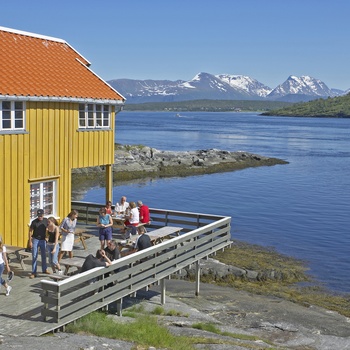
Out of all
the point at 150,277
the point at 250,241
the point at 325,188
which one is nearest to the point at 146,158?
the point at 325,188

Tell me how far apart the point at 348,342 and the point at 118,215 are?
8447mm

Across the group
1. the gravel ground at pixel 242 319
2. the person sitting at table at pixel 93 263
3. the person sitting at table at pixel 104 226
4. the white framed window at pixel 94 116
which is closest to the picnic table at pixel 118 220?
the person sitting at table at pixel 104 226

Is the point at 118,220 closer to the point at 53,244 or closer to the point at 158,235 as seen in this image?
the point at 158,235

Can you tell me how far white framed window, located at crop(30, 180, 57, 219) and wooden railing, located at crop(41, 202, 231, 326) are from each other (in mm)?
4080

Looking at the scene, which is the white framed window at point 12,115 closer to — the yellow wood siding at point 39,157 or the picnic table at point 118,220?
the yellow wood siding at point 39,157

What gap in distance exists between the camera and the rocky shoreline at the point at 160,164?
2253 inches

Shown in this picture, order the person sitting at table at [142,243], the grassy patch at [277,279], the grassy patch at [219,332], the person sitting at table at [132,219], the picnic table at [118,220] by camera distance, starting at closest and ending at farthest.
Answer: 1. the grassy patch at [219,332]
2. the person sitting at table at [142,243]
3. the person sitting at table at [132,219]
4. the picnic table at [118,220]
5. the grassy patch at [277,279]

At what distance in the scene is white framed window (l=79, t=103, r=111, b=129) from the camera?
21.2m

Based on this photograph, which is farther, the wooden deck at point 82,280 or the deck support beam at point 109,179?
the deck support beam at point 109,179

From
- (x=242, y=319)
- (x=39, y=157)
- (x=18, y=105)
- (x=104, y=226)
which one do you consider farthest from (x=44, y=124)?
(x=242, y=319)

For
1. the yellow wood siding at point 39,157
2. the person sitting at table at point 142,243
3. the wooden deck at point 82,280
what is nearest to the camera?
the wooden deck at point 82,280

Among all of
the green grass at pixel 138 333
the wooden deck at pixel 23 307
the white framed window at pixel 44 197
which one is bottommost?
the green grass at pixel 138 333

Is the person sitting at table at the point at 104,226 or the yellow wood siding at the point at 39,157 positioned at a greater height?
the yellow wood siding at the point at 39,157

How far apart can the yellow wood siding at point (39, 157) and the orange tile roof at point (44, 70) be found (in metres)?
0.55
